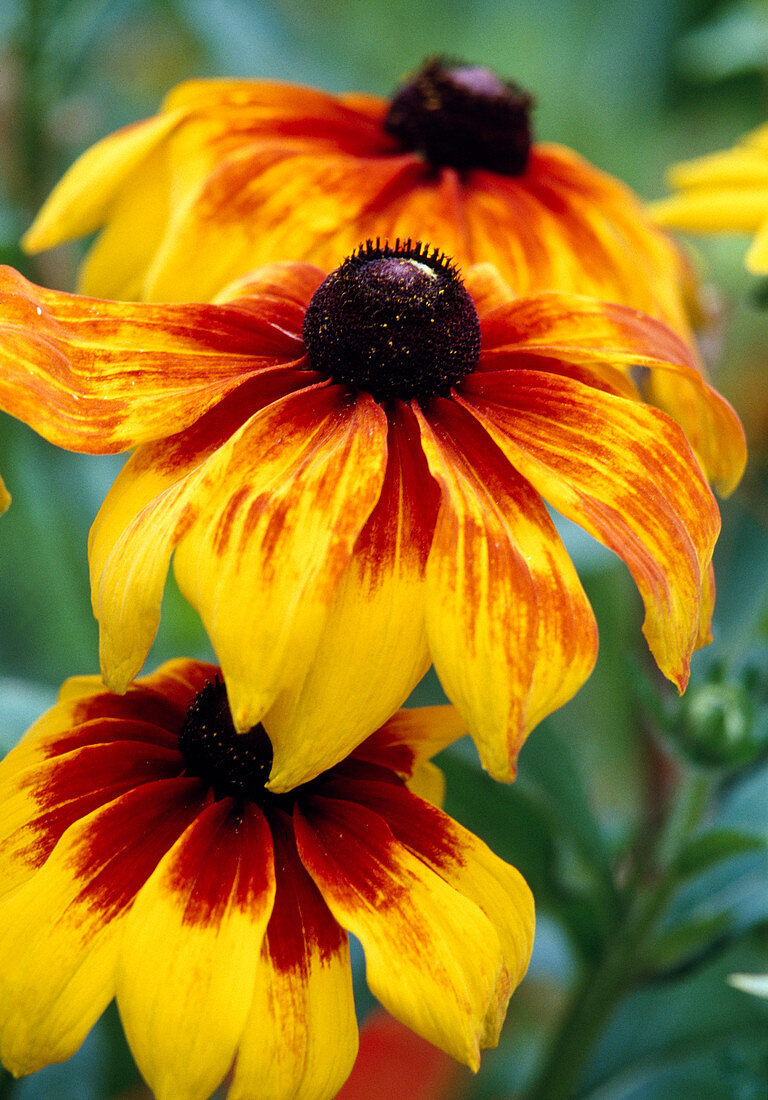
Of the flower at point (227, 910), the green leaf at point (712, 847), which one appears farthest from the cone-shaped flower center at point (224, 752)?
the green leaf at point (712, 847)

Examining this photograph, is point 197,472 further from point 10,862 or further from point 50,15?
point 50,15

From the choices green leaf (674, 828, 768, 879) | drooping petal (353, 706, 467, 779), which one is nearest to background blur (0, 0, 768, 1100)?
green leaf (674, 828, 768, 879)

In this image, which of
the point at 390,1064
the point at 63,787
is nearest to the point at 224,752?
the point at 63,787

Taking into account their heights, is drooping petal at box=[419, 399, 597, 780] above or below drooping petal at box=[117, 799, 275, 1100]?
above

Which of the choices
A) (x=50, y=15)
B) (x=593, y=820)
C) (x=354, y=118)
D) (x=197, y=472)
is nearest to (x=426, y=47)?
(x=50, y=15)

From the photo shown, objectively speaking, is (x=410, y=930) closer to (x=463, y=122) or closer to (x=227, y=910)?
(x=227, y=910)

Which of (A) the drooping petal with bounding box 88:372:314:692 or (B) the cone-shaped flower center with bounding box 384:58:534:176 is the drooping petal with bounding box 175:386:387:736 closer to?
(A) the drooping petal with bounding box 88:372:314:692

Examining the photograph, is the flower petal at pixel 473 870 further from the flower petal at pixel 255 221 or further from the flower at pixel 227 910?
the flower petal at pixel 255 221
